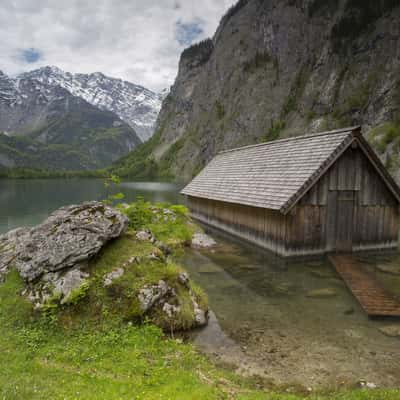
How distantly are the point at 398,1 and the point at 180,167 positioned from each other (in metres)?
104

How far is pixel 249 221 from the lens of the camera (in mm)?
20656

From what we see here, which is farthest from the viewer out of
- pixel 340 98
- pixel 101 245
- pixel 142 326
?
pixel 340 98

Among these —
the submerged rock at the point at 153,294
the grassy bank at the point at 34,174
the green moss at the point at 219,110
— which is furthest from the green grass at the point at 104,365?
the grassy bank at the point at 34,174

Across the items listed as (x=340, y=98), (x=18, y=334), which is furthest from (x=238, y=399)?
(x=340, y=98)

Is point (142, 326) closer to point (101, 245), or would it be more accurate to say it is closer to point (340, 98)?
point (101, 245)

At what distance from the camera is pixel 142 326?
8.90 metres

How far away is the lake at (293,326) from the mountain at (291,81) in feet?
107

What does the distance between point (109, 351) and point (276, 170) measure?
598 inches

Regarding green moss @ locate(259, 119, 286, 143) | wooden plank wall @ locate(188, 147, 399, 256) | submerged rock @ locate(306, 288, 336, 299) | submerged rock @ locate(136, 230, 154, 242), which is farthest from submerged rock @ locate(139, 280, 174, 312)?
green moss @ locate(259, 119, 286, 143)

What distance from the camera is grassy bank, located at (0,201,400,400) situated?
6164 mm

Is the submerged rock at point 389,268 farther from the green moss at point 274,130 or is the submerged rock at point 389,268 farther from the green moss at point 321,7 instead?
the green moss at point 321,7

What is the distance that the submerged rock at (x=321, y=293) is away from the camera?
12648mm

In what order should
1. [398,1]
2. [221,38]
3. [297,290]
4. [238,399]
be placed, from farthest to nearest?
[221,38], [398,1], [297,290], [238,399]

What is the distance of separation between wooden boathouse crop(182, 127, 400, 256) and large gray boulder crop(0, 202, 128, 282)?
29.8 feet
